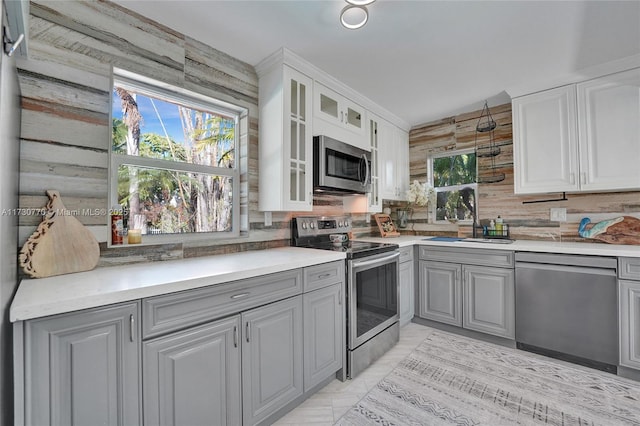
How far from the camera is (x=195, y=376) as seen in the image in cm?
126

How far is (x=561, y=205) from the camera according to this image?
2783mm

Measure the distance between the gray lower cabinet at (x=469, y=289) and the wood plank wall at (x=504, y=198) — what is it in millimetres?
703

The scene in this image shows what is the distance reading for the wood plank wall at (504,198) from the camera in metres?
2.59

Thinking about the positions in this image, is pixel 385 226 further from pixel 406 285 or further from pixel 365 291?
pixel 365 291

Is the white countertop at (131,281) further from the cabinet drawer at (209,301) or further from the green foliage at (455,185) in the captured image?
the green foliage at (455,185)

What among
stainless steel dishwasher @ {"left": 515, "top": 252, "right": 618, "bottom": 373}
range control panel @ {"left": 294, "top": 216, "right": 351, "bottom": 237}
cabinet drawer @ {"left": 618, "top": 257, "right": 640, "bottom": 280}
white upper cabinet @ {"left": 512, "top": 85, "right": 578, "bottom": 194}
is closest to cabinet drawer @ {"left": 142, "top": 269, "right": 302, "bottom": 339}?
range control panel @ {"left": 294, "top": 216, "right": 351, "bottom": 237}

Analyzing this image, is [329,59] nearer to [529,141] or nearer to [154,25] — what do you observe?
[154,25]

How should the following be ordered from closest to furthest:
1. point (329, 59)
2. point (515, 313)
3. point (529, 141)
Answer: point (329, 59) → point (515, 313) → point (529, 141)

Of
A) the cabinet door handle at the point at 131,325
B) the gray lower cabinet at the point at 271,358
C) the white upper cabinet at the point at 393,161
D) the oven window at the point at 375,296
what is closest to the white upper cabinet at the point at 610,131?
the white upper cabinet at the point at 393,161

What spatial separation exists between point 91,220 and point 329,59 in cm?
193

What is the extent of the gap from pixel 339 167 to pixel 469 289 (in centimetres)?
171

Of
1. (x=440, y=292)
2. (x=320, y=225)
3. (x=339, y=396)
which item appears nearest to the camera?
(x=339, y=396)

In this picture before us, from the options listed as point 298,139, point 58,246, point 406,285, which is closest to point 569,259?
point 406,285

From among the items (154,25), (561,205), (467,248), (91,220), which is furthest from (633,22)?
(91,220)
